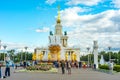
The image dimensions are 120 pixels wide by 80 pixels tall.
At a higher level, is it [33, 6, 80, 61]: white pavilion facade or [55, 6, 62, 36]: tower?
[55, 6, 62, 36]: tower

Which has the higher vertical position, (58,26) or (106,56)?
(58,26)

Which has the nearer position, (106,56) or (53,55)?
(53,55)

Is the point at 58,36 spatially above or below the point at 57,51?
above

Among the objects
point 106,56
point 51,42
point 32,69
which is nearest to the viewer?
point 32,69

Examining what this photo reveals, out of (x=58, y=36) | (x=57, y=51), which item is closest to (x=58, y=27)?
(x=58, y=36)

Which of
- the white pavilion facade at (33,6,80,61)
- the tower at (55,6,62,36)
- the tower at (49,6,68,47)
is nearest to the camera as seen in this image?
the white pavilion facade at (33,6,80,61)

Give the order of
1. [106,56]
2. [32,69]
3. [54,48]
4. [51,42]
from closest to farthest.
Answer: [32,69]
[54,48]
[51,42]
[106,56]

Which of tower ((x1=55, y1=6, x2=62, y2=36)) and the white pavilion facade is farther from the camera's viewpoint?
tower ((x1=55, y1=6, x2=62, y2=36))

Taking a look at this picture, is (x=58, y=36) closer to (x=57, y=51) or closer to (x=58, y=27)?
(x=58, y=27)

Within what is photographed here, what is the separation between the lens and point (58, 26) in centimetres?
13325

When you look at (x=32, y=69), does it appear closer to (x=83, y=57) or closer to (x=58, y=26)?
(x=58, y=26)

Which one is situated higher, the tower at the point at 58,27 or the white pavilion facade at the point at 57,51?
the tower at the point at 58,27

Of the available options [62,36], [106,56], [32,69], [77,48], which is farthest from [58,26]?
[32,69]

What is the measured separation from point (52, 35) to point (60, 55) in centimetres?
1348
